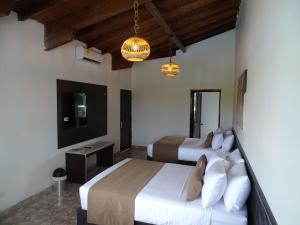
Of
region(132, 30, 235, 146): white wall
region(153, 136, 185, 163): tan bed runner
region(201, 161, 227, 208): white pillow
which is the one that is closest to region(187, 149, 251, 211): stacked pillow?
region(201, 161, 227, 208): white pillow

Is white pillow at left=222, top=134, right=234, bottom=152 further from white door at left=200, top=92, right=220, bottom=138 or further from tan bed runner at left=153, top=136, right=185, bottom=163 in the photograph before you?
white door at left=200, top=92, right=220, bottom=138

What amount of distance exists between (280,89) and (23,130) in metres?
3.32

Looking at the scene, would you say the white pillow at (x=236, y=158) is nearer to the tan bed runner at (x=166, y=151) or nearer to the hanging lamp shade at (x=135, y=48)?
the tan bed runner at (x=166, y=151)

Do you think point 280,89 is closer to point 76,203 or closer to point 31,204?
point 76,203

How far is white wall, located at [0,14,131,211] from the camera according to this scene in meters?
2.80

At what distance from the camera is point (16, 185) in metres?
2.97

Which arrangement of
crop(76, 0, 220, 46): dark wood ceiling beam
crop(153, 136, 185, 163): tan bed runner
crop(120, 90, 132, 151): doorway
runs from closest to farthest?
crop(76, 0, 220, 46): dark wood ceiling beam < crop(153, 136, 185, 163): tan bed runner < crop(120, 90, 132, 151): doorway

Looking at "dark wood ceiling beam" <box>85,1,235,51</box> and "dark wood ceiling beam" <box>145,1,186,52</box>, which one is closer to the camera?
"dark wood ceiling beam" <box>145,1,186,52</box>

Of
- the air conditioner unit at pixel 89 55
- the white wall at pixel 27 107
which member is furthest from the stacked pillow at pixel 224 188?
the air conditioner unit at pixel 89 55

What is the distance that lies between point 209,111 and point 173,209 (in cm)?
498

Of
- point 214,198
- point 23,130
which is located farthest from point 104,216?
point 23,130

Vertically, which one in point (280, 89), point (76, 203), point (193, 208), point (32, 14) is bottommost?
point (76, 203)

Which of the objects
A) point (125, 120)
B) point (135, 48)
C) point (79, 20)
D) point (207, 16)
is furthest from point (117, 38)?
point (125, 120)

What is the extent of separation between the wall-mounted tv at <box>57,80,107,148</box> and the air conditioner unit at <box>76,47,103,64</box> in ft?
1.83
